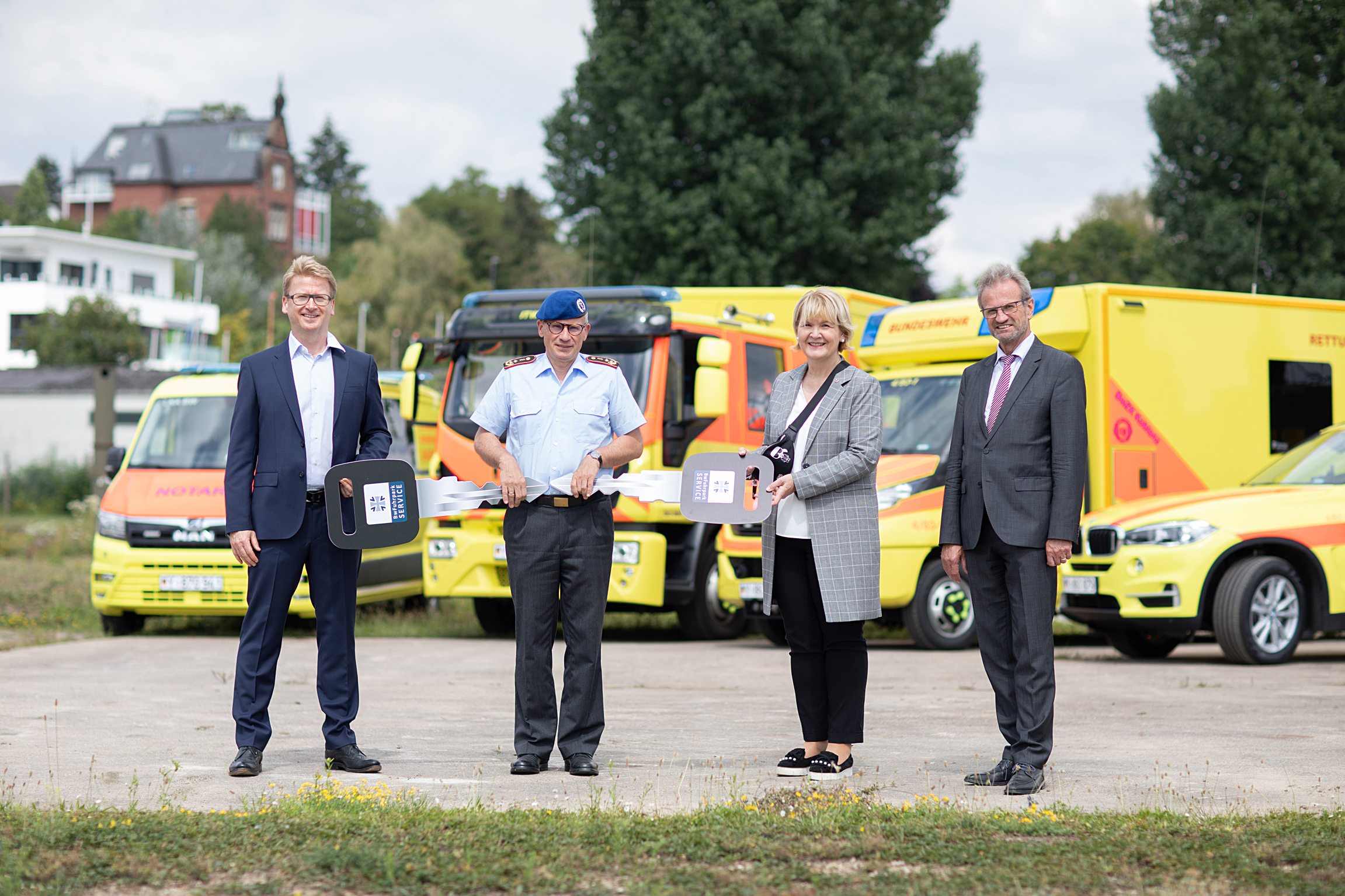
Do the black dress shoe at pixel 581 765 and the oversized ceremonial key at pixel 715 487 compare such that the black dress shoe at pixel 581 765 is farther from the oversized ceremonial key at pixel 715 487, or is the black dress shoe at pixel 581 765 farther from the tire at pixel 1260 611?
the tire at pixel 1260 611

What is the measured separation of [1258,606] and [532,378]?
6419 mm

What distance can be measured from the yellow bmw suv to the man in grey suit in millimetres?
4743

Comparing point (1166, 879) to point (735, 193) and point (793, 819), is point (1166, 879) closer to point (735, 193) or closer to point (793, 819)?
point (793, 819)

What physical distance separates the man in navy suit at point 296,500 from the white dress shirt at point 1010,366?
2692 mm

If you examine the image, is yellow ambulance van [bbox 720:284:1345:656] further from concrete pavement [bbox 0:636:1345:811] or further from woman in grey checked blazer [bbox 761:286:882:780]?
woman in grey checked blazer [bbox 761:286:882:780]

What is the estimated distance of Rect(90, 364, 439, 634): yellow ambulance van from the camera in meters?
12.4

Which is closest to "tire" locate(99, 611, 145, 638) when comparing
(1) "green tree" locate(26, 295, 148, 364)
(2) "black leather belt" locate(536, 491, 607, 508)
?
(2) "black leather belt" locate(536, 491, 607, 508)

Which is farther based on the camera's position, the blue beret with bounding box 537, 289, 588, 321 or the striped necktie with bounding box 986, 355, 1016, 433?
the blue beret with bounding box 537, 289, 588, 321

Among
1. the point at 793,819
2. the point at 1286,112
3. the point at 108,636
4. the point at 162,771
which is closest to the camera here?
the point at 793,819

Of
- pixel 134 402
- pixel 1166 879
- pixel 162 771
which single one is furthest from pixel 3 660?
pixel 134 402

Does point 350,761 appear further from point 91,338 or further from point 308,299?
point 91,338

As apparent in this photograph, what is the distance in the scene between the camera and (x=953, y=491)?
6020 mm

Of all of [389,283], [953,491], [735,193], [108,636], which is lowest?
[108,636]

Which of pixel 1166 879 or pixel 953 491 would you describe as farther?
pixel 953 491
